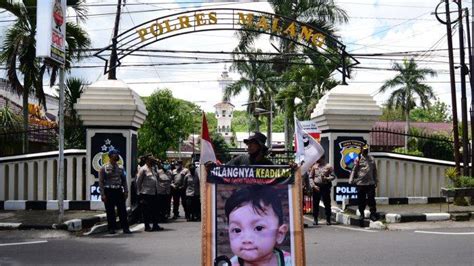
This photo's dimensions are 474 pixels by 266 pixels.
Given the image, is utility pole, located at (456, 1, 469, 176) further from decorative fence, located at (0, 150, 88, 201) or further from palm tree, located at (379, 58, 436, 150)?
palm tree, located at (379, 58, 436, 150)

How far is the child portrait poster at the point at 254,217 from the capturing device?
4.97m

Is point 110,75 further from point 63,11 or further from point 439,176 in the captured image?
point 439,176

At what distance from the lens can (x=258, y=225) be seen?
4.98m

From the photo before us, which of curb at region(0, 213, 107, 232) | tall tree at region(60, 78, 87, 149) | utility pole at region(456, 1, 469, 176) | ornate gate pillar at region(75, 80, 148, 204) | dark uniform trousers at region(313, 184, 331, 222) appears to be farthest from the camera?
tall tree at region(60, 78, 87, 149)

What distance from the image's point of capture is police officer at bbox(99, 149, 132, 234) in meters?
10.8

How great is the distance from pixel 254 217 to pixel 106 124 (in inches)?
363

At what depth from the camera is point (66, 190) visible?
1404 centimetres

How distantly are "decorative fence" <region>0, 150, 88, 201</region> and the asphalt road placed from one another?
327cm

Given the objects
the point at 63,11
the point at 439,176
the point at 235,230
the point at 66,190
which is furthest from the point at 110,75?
the point at 235,230

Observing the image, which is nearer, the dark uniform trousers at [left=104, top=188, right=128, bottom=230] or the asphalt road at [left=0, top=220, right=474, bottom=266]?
the asphalt road at [left=0, top=220, right=474, bottom=266]

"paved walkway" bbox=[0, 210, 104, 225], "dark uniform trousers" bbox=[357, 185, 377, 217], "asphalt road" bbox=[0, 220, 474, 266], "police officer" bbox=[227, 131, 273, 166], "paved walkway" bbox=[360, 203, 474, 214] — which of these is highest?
"police officer" bbox=[227, 131, 273, 166]

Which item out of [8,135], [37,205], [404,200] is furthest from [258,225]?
[8,135]

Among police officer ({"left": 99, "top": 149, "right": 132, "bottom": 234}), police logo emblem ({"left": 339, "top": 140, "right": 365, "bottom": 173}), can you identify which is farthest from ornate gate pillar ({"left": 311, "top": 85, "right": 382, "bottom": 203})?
police officer ({"left": 99, "top": 149, "right": 132, "bottom": 234})

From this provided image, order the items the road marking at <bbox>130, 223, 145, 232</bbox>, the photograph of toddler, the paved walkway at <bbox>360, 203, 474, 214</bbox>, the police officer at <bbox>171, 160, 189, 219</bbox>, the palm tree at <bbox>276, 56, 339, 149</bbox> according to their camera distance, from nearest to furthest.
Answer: the photograph of toddler, the road marking at <bbox>130, 223, 145, 232</bbox>, the paved walkway at <bbox>360, 203, 474, 214</bbox>, the police officer at <bbox>171, 160, 189, 219</bbox>, the palm tree at <bbox>276, 56, 339, 149</bbox>
